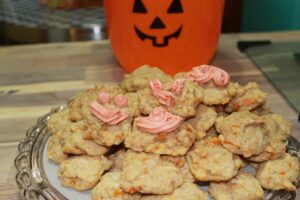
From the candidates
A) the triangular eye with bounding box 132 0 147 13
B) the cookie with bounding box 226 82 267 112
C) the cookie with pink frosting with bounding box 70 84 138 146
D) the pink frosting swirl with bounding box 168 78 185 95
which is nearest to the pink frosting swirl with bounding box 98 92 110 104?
the cookie with pink frosting with bounding box 70 84 138 146

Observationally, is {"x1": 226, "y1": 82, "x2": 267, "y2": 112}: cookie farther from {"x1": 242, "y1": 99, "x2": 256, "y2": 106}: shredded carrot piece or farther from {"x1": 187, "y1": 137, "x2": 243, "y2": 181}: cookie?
{"x1": 187, "y1": 137, "x2": 243, "y2": 181}: cookie

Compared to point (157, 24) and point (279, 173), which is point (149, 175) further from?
point (157, 24)

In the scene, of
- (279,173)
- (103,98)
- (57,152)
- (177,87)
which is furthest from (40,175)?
(279,173)

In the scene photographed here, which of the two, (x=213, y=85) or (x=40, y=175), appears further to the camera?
(x=213, y=85)

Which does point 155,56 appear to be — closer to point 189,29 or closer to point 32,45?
point 189,29

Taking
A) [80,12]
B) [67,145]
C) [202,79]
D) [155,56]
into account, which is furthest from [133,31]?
[80,12]

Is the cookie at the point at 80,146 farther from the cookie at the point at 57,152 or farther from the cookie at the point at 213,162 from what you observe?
the cookie at the point at 213,162
